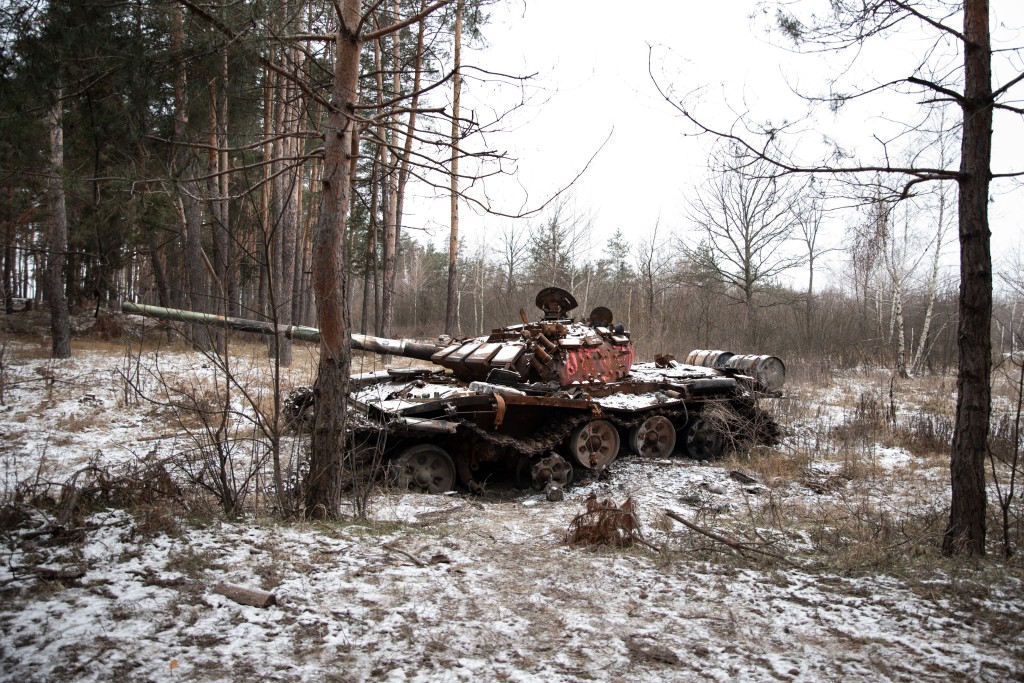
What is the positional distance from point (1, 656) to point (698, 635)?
3.14 m

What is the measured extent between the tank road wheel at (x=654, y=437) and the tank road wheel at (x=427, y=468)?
124 inches

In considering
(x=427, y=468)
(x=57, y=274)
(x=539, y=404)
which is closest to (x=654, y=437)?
(x=539, y=404)

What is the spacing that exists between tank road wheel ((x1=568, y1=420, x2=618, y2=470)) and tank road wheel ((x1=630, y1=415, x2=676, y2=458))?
72cm

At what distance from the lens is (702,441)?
10703mm

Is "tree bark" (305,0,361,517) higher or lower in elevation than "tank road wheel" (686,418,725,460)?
higher

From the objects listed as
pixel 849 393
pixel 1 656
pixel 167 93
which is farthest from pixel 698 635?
pixel 849 393

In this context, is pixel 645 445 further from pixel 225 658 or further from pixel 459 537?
pixel 225 658

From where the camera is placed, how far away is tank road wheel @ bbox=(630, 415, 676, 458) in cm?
1009

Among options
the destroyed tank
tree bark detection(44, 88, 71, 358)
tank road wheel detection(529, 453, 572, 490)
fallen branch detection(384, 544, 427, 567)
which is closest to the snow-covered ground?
fallen branch detection(384, 544, 427, 567)

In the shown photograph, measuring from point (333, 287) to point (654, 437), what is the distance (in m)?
6.56

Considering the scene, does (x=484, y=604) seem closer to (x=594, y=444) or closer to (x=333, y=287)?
(x=333, y=287)

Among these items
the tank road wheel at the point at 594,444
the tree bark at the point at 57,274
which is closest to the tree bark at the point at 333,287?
the tank road wheel at the point at 594,444

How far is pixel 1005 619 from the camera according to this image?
3797mm

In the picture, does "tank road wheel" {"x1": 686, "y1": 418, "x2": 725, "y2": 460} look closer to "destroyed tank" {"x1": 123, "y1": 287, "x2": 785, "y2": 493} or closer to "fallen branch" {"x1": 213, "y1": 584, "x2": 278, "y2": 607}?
"destroyed tank" {"x1": 123, "y1": 287, "x2": 785, "y2": 493}
